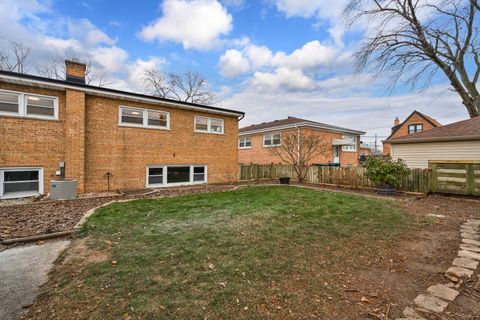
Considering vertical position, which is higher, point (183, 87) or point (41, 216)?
point (183, 87)

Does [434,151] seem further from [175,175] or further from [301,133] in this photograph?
[175,175]

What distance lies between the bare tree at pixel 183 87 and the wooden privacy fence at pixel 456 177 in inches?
940

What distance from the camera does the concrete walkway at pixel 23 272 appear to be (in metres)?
2.46

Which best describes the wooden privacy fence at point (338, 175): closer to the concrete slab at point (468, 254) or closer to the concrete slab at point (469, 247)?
the concrete slab at point (469, 247)

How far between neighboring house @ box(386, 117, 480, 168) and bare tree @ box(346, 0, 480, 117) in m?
2.07

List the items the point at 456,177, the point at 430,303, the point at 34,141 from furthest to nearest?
the point at 456,177 → the point at 34,141 → the point at 430,303

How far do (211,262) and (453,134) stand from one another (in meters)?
13.8

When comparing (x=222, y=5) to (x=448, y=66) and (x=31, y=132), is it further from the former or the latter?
(x=448, y=66)

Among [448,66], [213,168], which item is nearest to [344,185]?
[213,168]

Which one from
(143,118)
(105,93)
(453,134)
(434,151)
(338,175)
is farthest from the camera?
(338,175)

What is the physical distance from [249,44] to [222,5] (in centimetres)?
376

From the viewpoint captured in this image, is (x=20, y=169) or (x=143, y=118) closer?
(x=20, y=169)

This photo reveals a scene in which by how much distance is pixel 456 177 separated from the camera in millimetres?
9484

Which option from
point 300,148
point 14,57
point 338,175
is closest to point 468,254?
point 338,175
